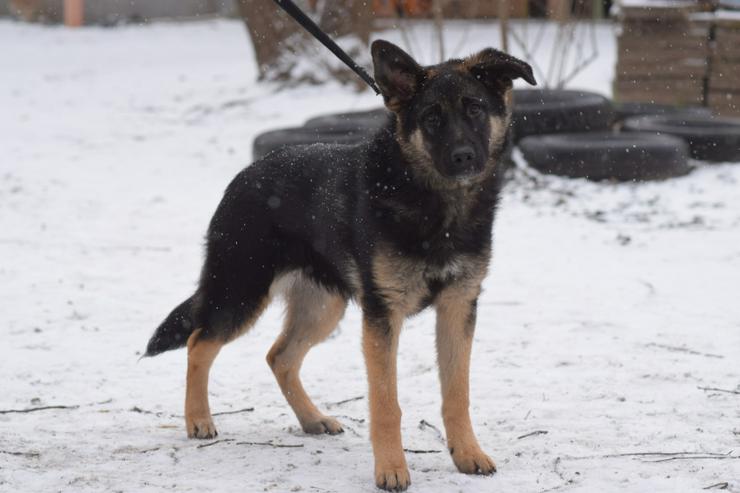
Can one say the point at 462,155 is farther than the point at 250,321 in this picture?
No

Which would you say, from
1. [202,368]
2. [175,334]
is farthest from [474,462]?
[175,334]

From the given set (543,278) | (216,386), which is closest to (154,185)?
(543,278)

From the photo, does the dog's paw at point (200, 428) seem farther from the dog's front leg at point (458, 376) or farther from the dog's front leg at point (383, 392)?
the dog's front leg at point (458, 376)

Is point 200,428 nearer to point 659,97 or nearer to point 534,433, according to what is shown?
point 534,433

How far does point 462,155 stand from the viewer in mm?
3920

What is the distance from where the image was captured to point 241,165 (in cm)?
1173

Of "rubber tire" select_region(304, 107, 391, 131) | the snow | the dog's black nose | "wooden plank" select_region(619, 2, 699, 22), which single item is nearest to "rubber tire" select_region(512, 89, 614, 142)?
the snow

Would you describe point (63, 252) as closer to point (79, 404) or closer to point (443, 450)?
point (79, 404)

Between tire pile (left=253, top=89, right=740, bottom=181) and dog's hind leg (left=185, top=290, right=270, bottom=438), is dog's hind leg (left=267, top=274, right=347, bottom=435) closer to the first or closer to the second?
dog's hind leg (left=185, top=290, right=270, bottom=438)

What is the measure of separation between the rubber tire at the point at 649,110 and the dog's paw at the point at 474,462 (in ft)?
26.4

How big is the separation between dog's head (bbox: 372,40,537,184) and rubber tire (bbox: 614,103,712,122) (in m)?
7.71

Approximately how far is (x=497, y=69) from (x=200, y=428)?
2031 mm

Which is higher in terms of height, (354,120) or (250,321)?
(250,321)

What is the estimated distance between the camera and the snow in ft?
13.5
